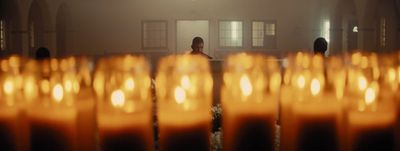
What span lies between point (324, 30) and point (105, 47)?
6.33m

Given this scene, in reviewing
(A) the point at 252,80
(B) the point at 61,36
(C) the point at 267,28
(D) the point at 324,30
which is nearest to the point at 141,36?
(B) the point at 61,36

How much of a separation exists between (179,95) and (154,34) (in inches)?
653

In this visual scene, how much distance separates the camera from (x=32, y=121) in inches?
55.7

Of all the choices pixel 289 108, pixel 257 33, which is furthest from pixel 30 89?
pixel 257 33

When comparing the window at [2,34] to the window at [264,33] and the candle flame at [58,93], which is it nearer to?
the window at [264,33]

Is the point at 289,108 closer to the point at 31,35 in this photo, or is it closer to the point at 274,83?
the point at 274,83

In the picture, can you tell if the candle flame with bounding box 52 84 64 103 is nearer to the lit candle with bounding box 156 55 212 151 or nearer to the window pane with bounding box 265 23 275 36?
the lit candle with bounding box 156 55 212 151

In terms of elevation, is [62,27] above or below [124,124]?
above

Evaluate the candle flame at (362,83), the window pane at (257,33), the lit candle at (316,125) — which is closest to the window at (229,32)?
the window pane at (257,33)

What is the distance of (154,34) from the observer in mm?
17906

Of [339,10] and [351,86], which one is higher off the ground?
[339,10]

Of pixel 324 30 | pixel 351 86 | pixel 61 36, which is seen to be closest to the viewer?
pixel 351 86

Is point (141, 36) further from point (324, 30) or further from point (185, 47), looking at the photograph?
point (324, 30)

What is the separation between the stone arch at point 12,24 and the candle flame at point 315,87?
1388 cm
